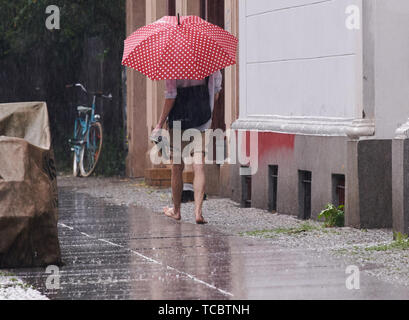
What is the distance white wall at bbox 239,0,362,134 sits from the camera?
10.2 m

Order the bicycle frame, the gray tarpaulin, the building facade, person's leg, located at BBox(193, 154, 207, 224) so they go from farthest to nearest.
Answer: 1. the bicycle frame
2. person's leg, located at BBox(193, 154, 207, 224)
3. the building facade
4. the gray tarpaulin

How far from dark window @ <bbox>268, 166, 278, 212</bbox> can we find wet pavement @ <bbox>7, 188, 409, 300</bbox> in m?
1.56

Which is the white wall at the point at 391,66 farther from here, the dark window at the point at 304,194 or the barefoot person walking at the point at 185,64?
the barefoot person walking at the point at 185,64

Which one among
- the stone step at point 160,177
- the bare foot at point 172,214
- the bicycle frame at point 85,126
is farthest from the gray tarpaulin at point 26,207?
the bicycle frame at point 85,126

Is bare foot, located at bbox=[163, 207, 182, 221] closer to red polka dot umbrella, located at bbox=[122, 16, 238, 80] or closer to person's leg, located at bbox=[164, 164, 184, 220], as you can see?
person's leg, located at bbox=[164, 164, 184, 220]

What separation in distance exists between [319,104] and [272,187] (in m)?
1.40

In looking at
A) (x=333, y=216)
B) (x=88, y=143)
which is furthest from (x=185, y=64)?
(x=88, y=143)

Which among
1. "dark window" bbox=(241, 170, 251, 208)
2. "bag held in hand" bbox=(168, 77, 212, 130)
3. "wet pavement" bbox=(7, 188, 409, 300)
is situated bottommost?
"wet pavement" bbox=(7, 188, 409, 300)

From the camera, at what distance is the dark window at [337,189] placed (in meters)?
10.3

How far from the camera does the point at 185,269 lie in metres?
7.67

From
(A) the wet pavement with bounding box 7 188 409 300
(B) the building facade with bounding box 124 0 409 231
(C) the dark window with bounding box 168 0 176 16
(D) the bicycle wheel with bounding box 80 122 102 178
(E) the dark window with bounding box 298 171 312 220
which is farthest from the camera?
(D) the bicycle wheel with bounding box 80 122 102 178

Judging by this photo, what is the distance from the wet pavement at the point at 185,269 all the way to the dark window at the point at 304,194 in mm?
1165

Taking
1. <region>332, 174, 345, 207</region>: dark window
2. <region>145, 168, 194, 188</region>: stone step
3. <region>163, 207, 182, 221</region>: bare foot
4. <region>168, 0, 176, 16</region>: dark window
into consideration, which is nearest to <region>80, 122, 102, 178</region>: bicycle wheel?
<region>145, 168, 194, 188</region>: stone step

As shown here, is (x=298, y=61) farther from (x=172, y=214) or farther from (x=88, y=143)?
(x=88, y=143)
